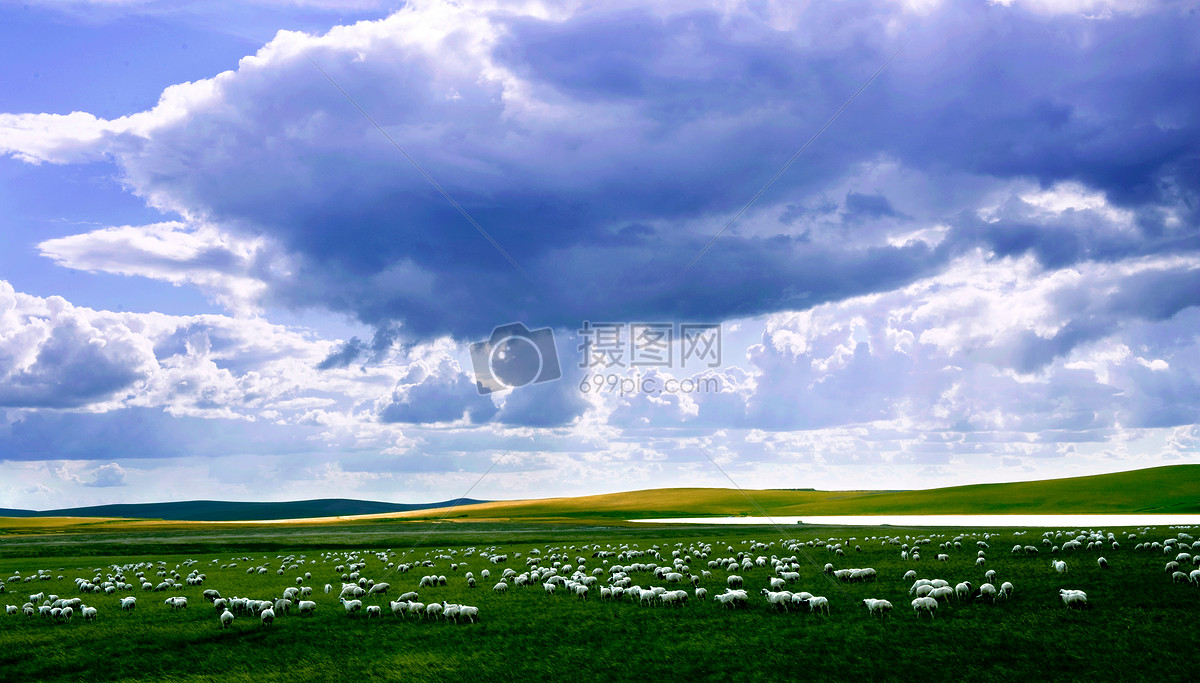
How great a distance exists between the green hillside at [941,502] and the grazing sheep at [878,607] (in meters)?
90.1

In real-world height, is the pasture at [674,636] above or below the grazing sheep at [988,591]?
below

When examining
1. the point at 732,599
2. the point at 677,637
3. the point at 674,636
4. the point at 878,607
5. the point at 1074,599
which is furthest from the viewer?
the point at 732,599

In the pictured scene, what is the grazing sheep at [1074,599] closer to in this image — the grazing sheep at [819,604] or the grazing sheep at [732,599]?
the grazing sheep at [819,604]

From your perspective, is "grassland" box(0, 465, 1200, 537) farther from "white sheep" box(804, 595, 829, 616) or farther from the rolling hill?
"white sheep" box(804, 595, 829, 616)

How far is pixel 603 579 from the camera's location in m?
32.6

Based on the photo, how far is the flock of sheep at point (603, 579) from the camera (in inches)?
950

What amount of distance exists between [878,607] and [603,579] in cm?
1423

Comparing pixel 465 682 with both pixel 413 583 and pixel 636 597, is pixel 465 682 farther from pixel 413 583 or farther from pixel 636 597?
pixel 413 583

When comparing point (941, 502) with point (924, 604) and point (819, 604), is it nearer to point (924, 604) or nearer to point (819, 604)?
point (819, 604)

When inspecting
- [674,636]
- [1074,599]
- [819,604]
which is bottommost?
[674,636]

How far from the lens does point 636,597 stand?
26.8 m

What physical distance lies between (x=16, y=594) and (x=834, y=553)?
4478cm

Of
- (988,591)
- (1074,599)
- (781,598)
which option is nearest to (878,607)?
(781,598)

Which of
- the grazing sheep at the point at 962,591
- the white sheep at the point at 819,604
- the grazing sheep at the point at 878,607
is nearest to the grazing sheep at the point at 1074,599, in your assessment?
the grazing sheep at the point at 962,591
